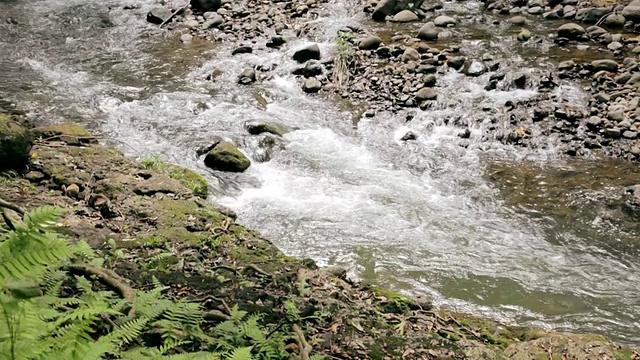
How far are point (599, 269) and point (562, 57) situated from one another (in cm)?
653

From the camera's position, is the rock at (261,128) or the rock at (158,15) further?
the rock at (158,15)

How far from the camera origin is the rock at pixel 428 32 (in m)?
13.4

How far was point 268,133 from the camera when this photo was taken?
1011 cm

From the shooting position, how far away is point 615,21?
13.4 m

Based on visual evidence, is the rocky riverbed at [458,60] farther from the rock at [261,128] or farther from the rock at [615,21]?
the rock at [261,128]

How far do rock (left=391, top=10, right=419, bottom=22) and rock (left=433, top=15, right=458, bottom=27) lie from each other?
0.57 meters

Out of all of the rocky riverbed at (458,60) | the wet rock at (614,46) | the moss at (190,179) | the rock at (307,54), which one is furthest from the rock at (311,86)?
the wet rock at (614,46)

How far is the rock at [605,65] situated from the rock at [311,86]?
5516 millimetres

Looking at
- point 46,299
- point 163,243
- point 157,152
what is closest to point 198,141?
point 157,152

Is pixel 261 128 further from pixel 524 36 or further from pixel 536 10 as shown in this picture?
pixel 536 10

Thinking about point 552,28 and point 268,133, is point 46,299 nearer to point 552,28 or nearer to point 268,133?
point 268,133

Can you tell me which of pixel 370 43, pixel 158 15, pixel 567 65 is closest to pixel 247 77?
pixel 370 43

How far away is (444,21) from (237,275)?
440 inches

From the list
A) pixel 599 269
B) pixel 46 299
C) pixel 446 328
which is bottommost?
pixel 599 269
